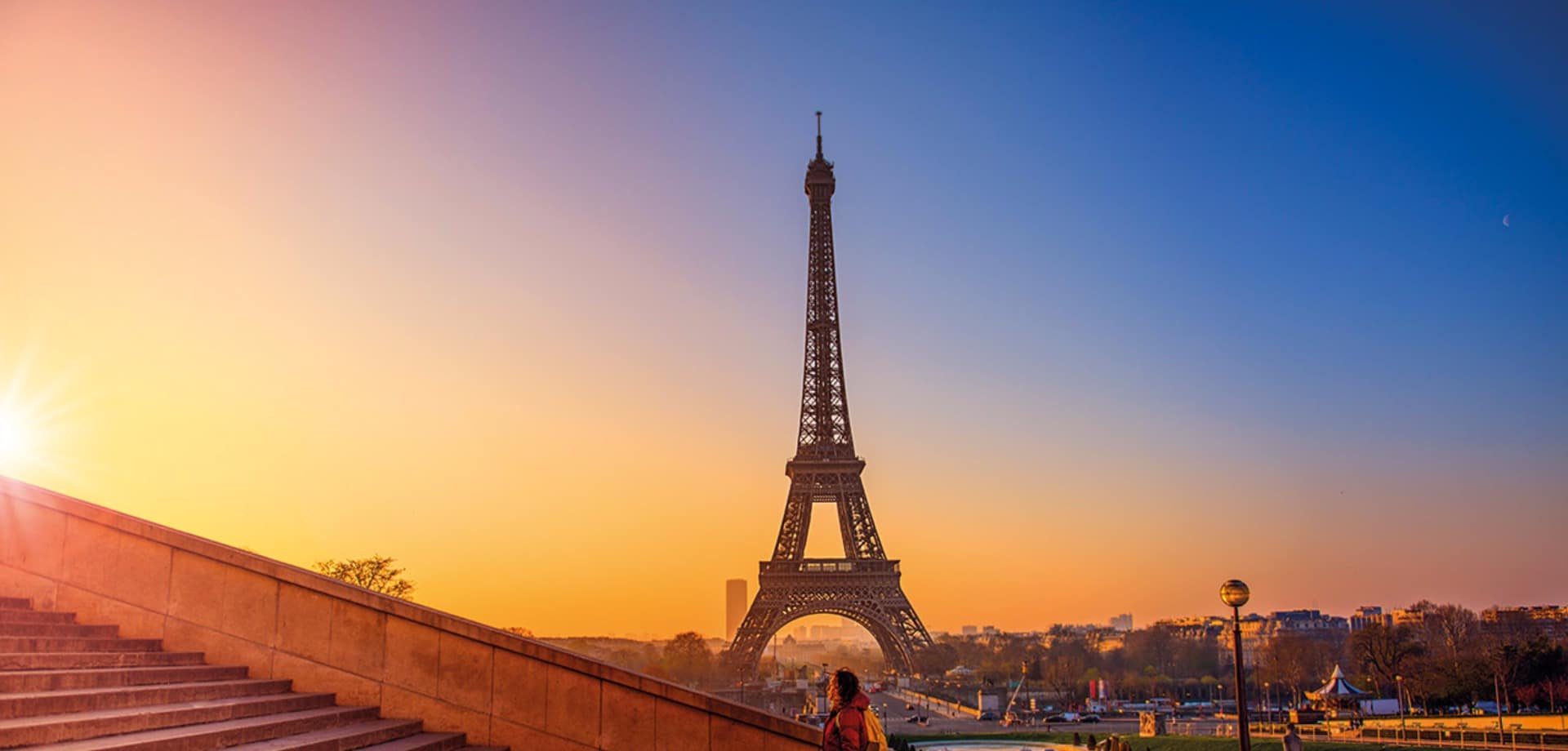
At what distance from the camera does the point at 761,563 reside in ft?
225

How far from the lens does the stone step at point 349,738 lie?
27.0 ft

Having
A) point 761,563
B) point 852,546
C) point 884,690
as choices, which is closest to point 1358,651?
point 852,546

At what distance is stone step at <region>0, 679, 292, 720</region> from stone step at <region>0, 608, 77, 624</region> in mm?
1850

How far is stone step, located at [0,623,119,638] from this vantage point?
968cm

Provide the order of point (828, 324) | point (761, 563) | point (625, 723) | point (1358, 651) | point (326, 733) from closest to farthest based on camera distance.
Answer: point (326, 733) → point (625, 723) → point (761, 563) → point (828, 324) → point (1358, 651)

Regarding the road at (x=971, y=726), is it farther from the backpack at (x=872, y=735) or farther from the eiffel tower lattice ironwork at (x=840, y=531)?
the backpack at (x=872, y=735)

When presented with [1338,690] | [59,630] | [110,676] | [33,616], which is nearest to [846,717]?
[110,676]

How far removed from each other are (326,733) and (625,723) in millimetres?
2784

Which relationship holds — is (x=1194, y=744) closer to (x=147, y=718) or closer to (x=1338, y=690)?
(x=1338, y=690)

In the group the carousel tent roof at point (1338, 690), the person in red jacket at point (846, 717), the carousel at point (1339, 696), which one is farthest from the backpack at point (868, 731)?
the carousel tent roof at point (1338, 690)

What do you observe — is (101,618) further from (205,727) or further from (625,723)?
(625,723)

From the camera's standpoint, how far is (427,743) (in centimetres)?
964

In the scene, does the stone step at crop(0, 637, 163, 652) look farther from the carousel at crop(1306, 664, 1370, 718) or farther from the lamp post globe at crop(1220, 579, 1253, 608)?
the carousel at crop(1306, 664, 1370, 718)

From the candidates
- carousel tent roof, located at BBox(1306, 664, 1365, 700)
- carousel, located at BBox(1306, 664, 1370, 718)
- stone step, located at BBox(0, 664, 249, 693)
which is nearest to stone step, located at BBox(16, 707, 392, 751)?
stone step, located at BBox(0, 664, 249, 693)
